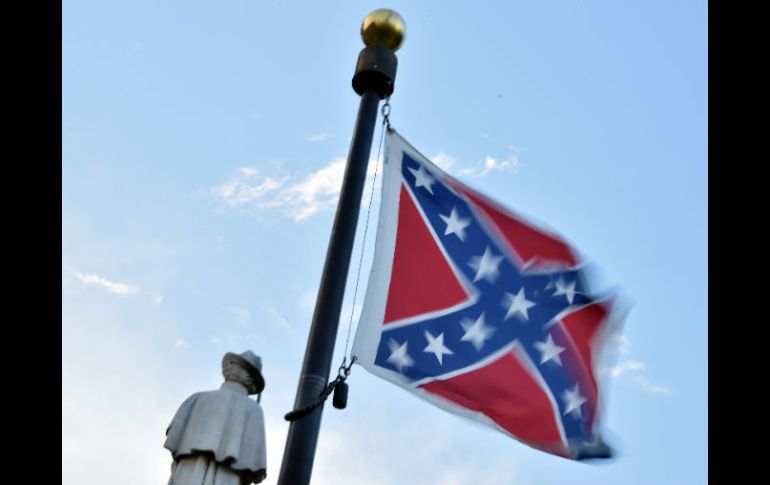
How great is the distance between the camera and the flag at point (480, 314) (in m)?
7.02

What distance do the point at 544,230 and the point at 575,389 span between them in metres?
1.49

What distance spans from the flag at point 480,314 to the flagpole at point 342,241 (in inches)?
18.9

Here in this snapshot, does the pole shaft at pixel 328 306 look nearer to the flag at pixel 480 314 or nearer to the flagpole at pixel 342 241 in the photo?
the flagpole at pixel 342 241

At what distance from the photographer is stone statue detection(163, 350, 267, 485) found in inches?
238

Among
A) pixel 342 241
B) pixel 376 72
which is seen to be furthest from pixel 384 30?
pixel 342 241

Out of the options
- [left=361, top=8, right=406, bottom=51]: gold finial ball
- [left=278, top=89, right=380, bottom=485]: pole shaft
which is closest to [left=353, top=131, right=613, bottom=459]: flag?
[left=278, top=89, right=380, bottom=485]: pole shaft

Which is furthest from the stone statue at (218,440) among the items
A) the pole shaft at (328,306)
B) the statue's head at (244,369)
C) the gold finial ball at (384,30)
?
the gold finial ball at (384,30)

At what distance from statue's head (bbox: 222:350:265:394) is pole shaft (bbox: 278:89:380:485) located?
81cm

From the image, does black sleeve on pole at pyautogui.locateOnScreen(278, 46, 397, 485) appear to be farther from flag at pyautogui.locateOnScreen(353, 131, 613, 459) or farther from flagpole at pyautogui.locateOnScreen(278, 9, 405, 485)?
flag at pyautogui.locateOnScreen(353, 131, 613, 459)
